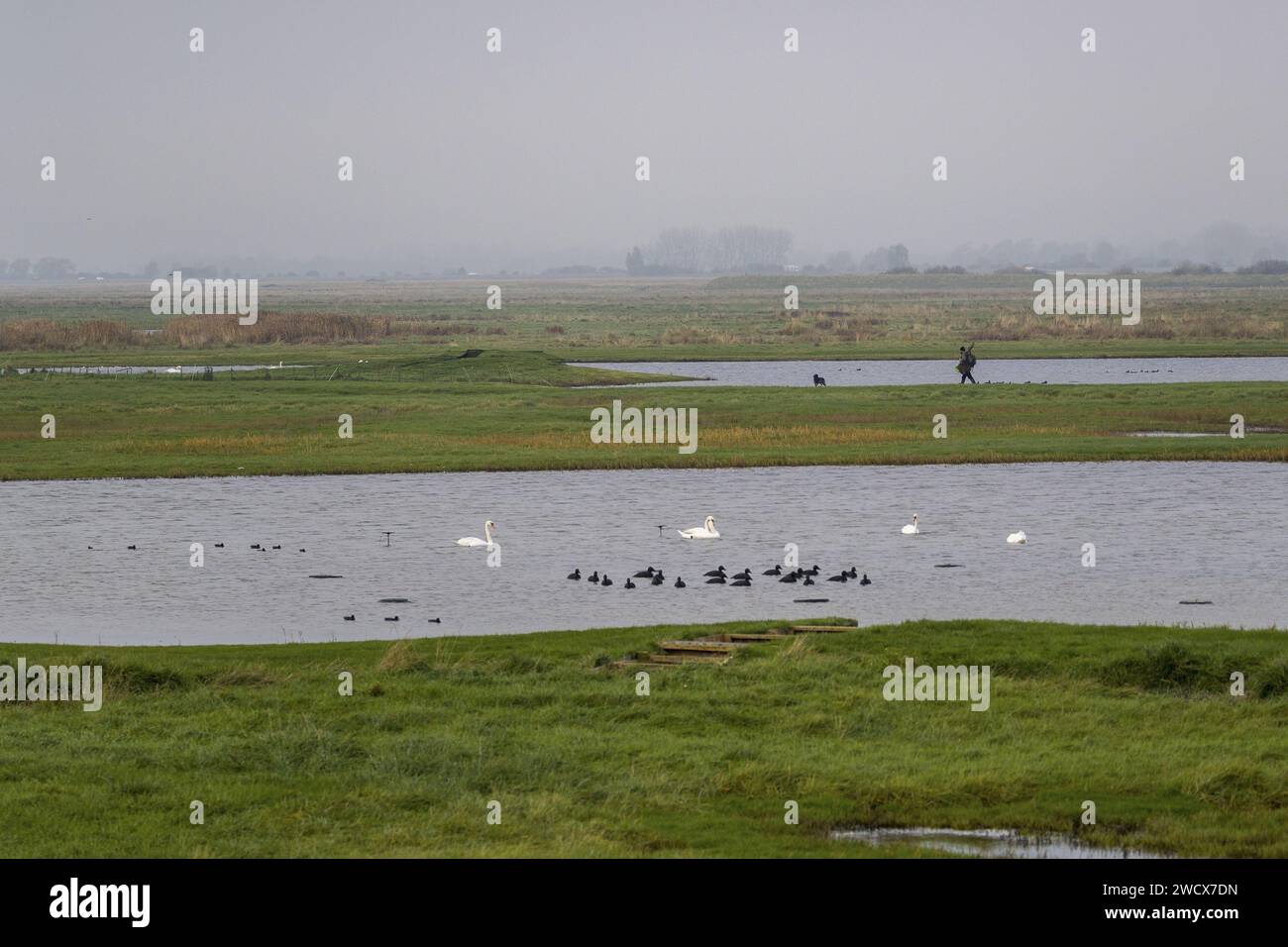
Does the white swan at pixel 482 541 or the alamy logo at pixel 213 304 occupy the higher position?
the alamy logo at pixel 213 304

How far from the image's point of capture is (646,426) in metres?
62.9

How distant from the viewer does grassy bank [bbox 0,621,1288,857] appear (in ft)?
53.3

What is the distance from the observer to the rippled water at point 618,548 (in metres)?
29.8

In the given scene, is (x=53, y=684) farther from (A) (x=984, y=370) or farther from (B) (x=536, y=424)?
(A) (x=984, y=370)

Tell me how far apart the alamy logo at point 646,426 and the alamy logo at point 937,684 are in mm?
32371

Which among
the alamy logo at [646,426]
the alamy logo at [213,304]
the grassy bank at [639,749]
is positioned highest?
the alamy logo at [213,304]

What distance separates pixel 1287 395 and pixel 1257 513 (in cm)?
2746

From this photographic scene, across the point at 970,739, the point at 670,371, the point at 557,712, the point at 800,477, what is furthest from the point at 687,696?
the point at 670,371

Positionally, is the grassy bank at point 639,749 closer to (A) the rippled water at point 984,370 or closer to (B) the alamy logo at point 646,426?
(B) the alamy logo at point 646,426

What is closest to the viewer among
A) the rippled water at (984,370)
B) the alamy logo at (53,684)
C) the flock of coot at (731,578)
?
Result: the alamy logo at (53,684)

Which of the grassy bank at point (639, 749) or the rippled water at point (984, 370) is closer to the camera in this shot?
the grassy bank at point (639, 749)
